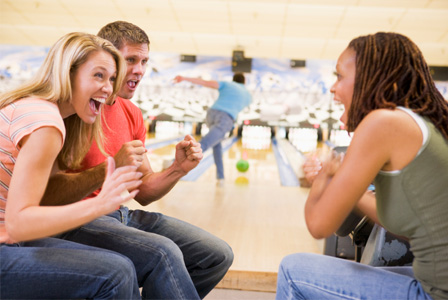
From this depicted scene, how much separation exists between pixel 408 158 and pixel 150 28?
7.62m

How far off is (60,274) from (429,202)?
836 millimetres

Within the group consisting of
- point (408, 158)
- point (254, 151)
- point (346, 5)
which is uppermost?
point (346, 5)

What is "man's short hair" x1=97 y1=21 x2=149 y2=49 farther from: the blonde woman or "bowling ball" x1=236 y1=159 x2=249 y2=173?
"bowling ball" x1=236 y1=159 x2=249 y2=173

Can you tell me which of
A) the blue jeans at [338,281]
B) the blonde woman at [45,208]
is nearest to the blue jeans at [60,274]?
the blonde woman at [45,208]

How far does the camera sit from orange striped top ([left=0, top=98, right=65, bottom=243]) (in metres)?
1.15

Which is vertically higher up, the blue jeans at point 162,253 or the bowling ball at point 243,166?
the blue jeans at point 162,253

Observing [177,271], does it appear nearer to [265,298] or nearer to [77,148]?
[77,148]

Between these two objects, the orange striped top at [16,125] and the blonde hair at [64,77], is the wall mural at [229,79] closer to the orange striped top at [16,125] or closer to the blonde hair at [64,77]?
the blonde hair at [64,77]

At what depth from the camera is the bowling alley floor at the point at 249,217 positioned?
2287 mm

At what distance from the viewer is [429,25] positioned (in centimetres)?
707

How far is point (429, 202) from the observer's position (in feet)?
3.45

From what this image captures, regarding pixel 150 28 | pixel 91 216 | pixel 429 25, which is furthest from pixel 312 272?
pixel 150 28

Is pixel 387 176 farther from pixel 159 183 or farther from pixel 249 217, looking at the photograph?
pixel 249 217

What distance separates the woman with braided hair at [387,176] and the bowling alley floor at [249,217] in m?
1.08
